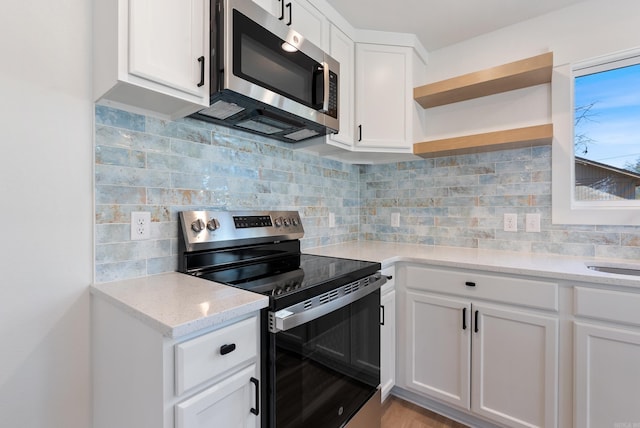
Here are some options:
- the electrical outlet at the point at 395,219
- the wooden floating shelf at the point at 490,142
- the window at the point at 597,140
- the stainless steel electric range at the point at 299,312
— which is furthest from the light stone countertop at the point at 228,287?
the wooden floating shelf at the point at 490,142

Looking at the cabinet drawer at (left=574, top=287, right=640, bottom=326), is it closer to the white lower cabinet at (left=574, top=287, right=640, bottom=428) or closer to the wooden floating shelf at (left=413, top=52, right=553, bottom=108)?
the white lower cabinet at (left=574, top=287, right=640, bottom=428)

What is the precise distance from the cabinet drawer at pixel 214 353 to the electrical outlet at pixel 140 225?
25.3 inches

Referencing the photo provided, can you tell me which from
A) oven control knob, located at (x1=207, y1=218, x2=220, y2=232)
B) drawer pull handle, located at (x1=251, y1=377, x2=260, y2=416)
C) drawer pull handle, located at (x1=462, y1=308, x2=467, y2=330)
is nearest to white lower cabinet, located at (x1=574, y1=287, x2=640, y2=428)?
drawer pull handle, located at (x1=462, y1=308, x2=467, y2=330)

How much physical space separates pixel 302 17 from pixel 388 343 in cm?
194

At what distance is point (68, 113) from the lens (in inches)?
43.5

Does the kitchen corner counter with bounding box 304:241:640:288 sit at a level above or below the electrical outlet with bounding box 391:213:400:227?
below

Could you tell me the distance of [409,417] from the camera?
6.01ft

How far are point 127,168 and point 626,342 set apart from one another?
223 centimetres

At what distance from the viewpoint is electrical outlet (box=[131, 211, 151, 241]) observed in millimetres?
1241

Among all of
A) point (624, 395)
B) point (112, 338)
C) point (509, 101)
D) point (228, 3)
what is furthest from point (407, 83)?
point (112, 338)

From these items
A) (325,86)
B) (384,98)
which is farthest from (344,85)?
(325,86)

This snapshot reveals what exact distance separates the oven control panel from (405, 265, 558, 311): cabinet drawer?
2.59 feet

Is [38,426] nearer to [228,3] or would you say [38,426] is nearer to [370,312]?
[370,312]

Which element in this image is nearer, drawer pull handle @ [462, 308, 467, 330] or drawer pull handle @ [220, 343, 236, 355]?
drawer pull handle @ [220, 343, 236, 355]
